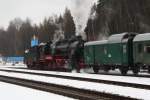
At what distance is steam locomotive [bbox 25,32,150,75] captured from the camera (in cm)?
2754

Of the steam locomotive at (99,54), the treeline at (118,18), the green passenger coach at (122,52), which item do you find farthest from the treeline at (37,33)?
the green passenger coach at (122,52)

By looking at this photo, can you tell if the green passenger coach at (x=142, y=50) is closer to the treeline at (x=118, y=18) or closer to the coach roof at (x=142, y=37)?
the coach roof at (x=142, y=37)

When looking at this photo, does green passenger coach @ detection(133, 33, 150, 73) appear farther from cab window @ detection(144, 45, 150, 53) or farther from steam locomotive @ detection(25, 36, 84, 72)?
steam locomotive @ detection(25, 36, 84, 72)

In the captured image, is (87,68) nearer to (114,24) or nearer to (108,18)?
(114,24)

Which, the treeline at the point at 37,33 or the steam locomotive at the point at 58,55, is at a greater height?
the treeline at the point at 37,33

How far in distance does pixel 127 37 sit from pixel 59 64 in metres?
12.8

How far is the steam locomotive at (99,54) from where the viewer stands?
2754 cm

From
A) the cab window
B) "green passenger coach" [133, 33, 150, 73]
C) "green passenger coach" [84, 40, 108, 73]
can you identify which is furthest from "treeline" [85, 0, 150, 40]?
the cab window

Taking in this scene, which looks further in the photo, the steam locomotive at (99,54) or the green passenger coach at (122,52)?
the green passenger coach at (122,52)

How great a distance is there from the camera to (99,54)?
33500 millimetres

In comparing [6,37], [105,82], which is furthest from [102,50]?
[6,37]

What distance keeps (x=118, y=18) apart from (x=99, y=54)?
119ft

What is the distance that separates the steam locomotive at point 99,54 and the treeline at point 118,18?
600 inches

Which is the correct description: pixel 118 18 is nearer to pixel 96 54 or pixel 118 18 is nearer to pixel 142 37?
pixel 96 54
